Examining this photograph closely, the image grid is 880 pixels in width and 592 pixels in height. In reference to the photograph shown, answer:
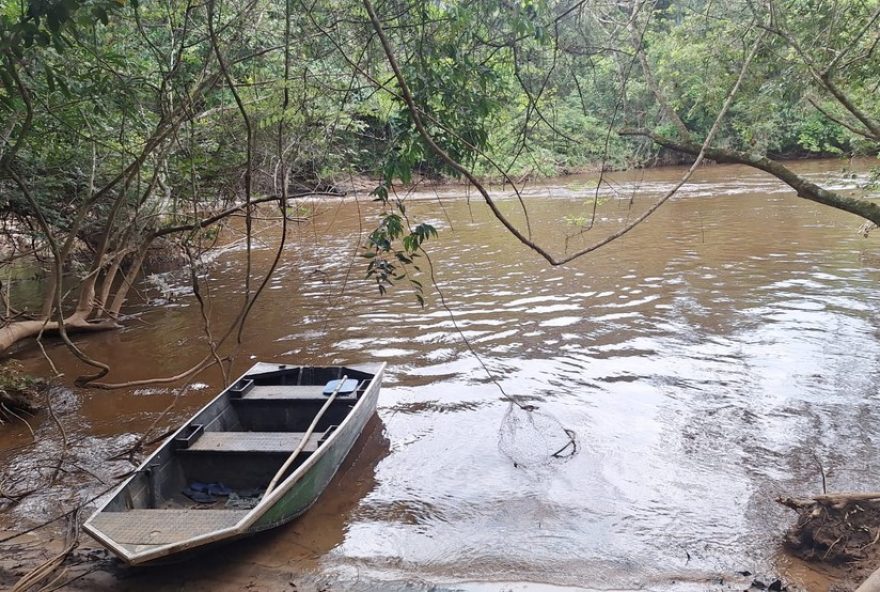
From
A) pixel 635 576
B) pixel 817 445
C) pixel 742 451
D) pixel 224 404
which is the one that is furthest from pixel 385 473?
pixel 817 445

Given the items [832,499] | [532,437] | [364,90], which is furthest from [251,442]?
[832,499]

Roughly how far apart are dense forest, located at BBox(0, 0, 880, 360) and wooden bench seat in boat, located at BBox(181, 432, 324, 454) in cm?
143

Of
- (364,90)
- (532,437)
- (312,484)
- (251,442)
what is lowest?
(532,437)

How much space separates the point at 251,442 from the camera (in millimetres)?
5090

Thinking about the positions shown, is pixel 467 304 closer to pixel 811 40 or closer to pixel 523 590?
pixel 811 40

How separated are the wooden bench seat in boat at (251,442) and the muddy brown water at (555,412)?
58cm

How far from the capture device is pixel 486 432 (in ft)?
20.5

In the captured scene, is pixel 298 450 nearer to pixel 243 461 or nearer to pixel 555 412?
pixel 243 461

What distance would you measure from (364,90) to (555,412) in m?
3.86

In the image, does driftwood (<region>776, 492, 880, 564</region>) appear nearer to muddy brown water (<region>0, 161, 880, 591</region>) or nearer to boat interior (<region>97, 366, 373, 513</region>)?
muddy brown water (<region>0, 161, 880, 591</region>)

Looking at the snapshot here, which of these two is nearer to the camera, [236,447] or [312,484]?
[312,484]

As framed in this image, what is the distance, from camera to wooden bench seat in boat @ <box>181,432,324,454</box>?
16.0 feet

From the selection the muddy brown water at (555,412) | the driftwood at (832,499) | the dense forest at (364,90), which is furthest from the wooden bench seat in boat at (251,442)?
the driftwood at (832,499)

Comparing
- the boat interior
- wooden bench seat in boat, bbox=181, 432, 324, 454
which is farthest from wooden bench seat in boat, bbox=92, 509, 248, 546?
wooden bench seat in boat, bbox=181, 432, 324, 454
